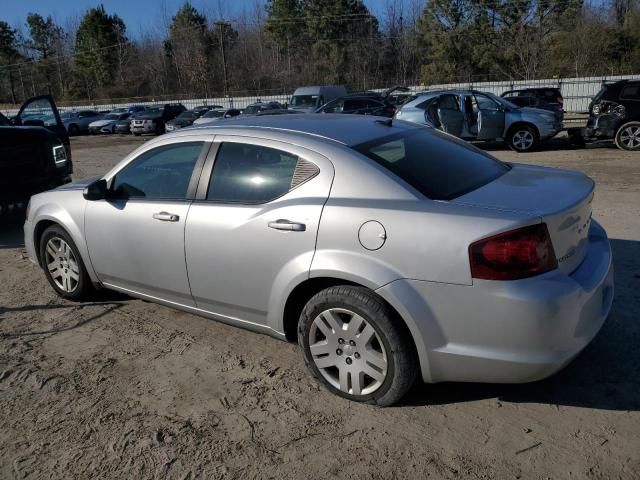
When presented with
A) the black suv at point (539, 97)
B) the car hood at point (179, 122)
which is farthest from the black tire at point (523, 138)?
the car hood at point (179, 122)

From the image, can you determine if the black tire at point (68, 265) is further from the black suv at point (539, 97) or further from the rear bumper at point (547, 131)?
the black suv at point (539, 97)

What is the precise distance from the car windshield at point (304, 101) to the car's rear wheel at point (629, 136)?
14111 millimetres

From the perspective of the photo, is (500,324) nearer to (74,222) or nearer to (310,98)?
(74,222)

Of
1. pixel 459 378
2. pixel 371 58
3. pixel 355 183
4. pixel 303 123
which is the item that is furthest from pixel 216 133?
pixel 371 58

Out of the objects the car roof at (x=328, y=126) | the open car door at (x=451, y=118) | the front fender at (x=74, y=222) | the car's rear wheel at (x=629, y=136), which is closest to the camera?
the car roof at (x=328, y=126)

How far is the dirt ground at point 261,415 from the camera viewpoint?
278 cm

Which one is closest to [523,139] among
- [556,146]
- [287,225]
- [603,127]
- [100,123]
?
[556,146]

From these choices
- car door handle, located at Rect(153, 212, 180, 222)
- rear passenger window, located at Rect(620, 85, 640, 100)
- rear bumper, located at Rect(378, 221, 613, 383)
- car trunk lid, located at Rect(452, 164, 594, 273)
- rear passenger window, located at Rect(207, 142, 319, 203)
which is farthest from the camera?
rear passenger window, located at Rect(620, 85, 640, 100)

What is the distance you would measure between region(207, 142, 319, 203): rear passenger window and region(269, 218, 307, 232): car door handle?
19 cm

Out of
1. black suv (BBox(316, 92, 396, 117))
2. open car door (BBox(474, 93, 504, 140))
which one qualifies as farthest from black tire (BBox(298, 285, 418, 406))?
black suv (BBox(316, 92, 396, 117))

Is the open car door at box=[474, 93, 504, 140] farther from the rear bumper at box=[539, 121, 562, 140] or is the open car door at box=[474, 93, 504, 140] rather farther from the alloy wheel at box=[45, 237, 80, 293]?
A: the alloy wheel at box=[45, 237, 80, 293]

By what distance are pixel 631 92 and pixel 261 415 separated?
12.9 metres

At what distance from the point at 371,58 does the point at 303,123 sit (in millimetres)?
60728

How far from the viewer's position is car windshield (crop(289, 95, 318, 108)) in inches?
994
